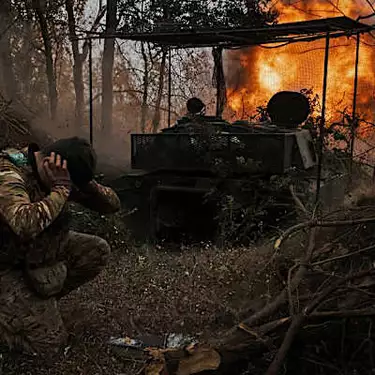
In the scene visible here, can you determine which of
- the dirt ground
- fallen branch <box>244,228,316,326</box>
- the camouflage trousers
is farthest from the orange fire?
the camouflage trousers

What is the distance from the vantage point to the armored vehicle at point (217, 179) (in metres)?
7.46

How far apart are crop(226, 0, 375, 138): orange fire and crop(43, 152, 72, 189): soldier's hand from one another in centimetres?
1059

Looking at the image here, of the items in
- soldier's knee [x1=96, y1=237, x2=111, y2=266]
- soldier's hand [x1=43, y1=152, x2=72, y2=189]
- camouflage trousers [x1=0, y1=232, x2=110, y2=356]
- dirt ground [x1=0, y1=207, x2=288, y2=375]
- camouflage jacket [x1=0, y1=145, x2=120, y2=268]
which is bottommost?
dirt ground [x1=0, y1=207, x2=288, y2=375]

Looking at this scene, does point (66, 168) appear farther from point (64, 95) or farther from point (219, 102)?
point (64, 95)

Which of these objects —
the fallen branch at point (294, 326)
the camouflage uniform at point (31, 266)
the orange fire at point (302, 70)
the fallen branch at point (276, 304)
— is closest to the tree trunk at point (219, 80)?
the orange fire at point (302, 70)

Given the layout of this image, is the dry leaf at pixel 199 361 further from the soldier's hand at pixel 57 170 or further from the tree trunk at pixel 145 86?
the tree trunk at pixel 145 86

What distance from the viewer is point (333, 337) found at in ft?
11.9

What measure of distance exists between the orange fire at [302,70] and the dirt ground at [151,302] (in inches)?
336

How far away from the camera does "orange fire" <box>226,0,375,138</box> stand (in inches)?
559

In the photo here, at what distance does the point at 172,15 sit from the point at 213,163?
20.6 ft

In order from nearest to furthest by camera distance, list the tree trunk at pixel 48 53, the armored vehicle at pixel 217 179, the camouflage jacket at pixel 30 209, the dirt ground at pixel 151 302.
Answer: the camouflage jacket at pixel 30 209 < the dirt ground at pixel 151 302 < the armored vehicle at pixel 217 179 < the tree trunk at pixel 48 53

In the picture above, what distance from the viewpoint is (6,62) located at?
12758mm

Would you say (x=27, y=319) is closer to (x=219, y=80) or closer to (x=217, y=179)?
(x=217, y=179)

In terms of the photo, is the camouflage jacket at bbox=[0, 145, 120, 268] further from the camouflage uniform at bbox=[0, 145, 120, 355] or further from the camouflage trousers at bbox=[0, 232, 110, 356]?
the camouflage trousers at bbox=[0, 232, 110, 356]
